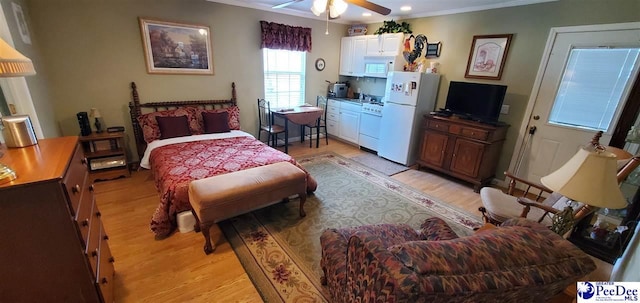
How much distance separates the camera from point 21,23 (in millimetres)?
2375

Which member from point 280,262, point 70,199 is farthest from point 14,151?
point 280,262

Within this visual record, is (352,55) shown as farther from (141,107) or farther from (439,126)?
(141,107)

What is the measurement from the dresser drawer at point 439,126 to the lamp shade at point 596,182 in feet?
7.80

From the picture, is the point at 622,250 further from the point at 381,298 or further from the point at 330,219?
the point at 330,219

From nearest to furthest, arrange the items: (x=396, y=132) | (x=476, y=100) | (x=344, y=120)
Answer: (x=476, y=100) < (x=396, y=132) < (x=344, y=120)

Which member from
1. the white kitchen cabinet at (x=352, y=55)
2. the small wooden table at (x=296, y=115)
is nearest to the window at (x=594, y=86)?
the white kitchen cabinet at (x=352, y=55)

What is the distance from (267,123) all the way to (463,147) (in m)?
3.28

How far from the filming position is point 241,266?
1.93m

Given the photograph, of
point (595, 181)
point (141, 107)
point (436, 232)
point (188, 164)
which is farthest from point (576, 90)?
point (141, 107)

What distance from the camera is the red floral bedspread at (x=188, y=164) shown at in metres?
2.17

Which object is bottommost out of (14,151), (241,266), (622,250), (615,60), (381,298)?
(241,266)

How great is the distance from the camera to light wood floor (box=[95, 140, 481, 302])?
1.68 meters

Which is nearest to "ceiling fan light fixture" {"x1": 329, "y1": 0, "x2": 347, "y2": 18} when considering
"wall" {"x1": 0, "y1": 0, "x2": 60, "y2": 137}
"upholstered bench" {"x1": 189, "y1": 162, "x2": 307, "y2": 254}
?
"upholstered bench" {"x1": 189, "y1": 162, "x2": 307, "y2": 254}

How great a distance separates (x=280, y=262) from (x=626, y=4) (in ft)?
13.4
